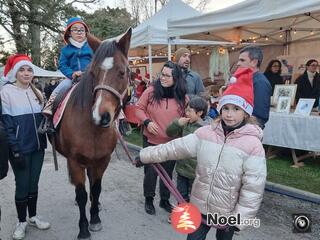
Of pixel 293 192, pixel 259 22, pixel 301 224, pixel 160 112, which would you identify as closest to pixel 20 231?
pixel 160 112

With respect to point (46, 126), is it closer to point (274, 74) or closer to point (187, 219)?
point (187, 219)

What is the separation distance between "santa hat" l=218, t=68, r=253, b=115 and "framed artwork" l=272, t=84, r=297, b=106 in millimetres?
→ 4745

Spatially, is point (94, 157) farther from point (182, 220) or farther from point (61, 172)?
point (61, 172)

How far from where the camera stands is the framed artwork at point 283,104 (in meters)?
6.51

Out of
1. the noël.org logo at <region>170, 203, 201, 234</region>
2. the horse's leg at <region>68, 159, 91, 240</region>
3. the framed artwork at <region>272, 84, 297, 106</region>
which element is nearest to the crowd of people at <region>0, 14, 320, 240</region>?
the noël.org logo at <region>170, 203, 201, 234</region>

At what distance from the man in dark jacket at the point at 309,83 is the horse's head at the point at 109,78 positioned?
511cm

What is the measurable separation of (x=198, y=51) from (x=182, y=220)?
12.6 metres

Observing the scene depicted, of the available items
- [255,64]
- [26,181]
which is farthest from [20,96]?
[255,64]

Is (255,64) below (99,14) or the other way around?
below

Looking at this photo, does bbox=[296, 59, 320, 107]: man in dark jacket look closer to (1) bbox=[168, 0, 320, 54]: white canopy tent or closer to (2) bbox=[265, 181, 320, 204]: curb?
(1) bbox=[168, 0, 320, 54]: white canopy tent

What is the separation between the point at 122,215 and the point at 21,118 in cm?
175

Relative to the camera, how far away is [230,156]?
2.22 meters

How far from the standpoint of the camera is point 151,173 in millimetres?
→ 4281

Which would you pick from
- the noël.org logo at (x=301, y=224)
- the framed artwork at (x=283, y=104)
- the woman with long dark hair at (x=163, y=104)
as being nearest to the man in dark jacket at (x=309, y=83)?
the framed artwork at (x=283, y=104)
